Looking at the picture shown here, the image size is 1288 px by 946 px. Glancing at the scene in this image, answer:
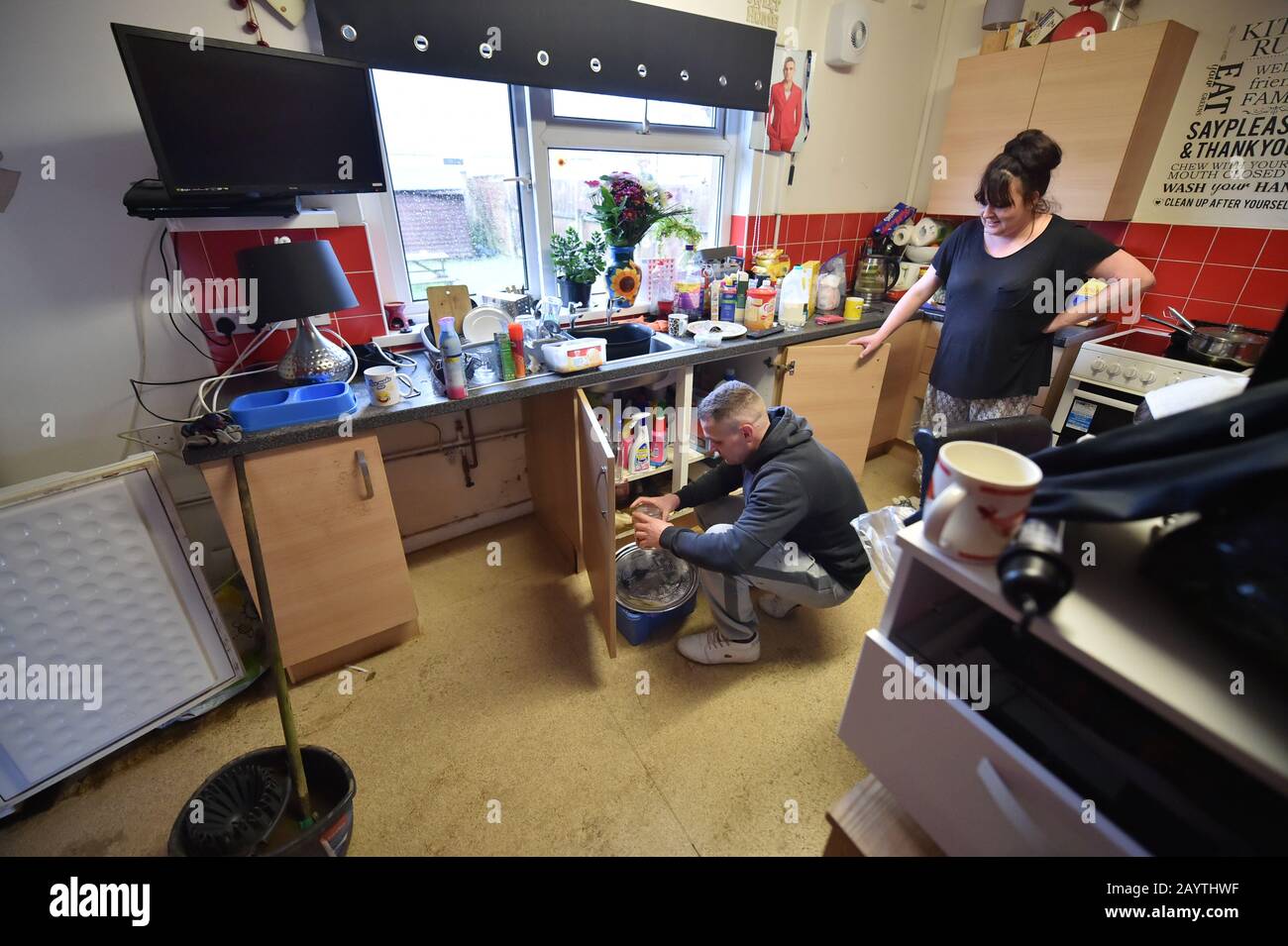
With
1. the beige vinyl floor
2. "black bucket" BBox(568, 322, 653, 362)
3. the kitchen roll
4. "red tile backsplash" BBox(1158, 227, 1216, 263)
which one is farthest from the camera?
the kitchen roll

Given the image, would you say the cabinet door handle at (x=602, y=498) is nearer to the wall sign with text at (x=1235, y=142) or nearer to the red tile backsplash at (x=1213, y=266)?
the red tile backsplash at (x=1213, y=266)

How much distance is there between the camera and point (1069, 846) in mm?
549

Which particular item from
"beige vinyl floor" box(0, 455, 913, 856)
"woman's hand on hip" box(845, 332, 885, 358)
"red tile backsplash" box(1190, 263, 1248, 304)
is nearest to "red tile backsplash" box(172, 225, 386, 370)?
"beige vinyl floor" box(0, 455, 913, 856)

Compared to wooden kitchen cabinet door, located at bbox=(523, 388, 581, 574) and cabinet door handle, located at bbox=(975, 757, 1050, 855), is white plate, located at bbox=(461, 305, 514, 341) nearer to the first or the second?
wooden kitchen cabinet door, located at bbox=(523, 388, 581, 574)

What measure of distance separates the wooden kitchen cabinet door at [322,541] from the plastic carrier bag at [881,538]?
1284 millimetres

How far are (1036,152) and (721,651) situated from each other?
1793mm

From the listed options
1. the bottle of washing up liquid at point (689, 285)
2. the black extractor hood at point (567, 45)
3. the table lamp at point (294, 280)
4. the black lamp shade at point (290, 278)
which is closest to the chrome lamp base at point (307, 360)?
the table lamp at point (294, 280)

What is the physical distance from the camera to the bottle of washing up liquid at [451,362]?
4.58 ft

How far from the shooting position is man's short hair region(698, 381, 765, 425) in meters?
1.37

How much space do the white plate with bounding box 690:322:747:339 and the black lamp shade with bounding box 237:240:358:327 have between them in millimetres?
1203

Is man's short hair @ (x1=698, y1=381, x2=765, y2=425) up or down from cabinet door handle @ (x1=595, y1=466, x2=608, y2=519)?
up
